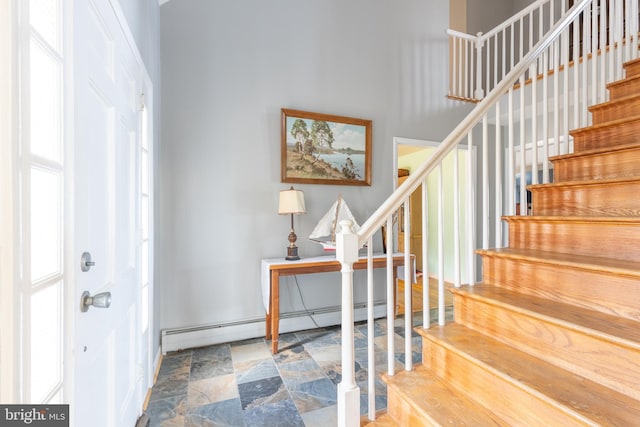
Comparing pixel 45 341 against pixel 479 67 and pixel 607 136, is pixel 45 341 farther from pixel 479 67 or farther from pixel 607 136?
pixel 479 67

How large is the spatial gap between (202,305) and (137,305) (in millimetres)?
1032

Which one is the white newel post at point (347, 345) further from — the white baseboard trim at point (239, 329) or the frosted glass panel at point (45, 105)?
the white baseboard trim at point (239, 329)

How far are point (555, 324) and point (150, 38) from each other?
277 centimetres

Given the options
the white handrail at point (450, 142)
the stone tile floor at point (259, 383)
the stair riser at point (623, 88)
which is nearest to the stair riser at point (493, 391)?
the stone tile floor at point (259, 383)

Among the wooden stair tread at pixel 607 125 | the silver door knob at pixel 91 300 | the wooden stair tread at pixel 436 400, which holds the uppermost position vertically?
the wooden stair tread at pixel 607 125

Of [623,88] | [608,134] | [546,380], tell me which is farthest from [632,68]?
[546,380]

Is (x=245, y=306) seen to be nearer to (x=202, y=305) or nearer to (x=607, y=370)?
(x=202, y=305)

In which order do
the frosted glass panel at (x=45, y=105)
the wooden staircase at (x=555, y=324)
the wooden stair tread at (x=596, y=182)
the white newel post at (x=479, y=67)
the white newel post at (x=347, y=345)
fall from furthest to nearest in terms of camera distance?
the white newel post at (x=479, y=67) → the wooden stair tread at (x=596, y=182) → the white newel post at (x=347, y=345) → the wooden staircase at (x=555, y=324) → the frosted glass panel at (x=45, y=105)

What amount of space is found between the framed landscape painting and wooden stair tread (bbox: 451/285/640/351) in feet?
5.94

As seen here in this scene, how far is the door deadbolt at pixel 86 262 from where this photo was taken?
0.95 meters

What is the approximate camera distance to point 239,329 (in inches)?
108

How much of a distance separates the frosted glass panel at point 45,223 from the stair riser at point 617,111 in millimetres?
2880

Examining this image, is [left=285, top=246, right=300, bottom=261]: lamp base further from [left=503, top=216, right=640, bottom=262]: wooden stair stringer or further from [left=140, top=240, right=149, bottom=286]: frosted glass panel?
[left=503, top=216, right=640, bottom=262]: wooden stair stringer

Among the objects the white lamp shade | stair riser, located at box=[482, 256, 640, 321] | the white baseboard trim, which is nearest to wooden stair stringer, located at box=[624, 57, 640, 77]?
stair riser, located at box=[482, 256, 640, 321]
